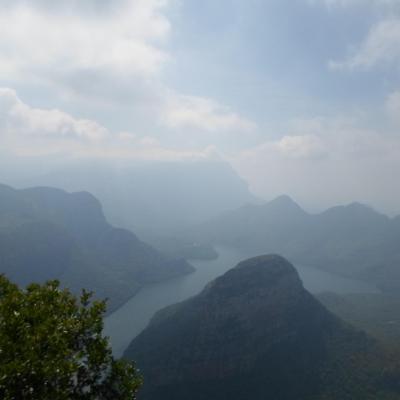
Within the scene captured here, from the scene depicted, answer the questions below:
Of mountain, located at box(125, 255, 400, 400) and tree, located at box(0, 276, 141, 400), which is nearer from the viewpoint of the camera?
tree, located at box(0, 276, 141, 400)

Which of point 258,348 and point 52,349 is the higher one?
point 52,349

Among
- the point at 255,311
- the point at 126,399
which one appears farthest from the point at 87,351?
the point at 255,311

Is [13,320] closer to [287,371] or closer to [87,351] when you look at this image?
[87,351]

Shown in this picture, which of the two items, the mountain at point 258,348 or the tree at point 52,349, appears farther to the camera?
the mountain at point 258,348

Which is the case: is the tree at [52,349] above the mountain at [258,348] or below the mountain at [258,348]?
above

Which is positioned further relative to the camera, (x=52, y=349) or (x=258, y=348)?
(x=258, y=348)
